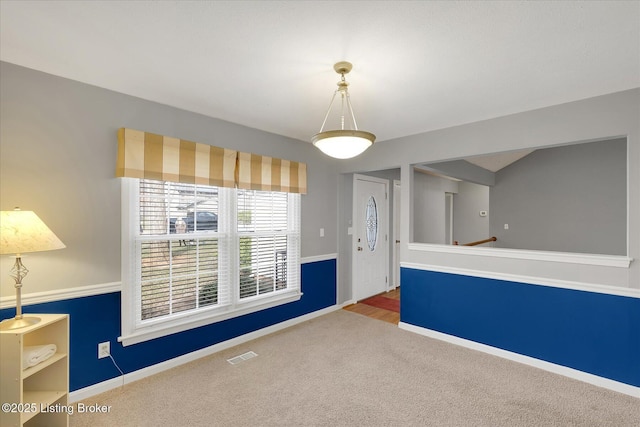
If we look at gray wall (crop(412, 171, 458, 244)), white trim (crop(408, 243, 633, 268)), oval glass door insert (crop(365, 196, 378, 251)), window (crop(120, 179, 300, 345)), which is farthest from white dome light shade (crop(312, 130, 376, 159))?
gray wall (crop(412, 171, 458, 244))

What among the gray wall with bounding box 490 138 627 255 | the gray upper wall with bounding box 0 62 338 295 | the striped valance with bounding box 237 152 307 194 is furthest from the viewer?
the gray wall with bounding box 490 138 627 255

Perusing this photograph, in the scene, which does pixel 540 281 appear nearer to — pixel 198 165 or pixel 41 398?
pixel 198 165

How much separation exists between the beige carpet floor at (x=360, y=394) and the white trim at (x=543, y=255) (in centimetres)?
105

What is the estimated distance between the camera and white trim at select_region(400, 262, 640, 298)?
8.13ft

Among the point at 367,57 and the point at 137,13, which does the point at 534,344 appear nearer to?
the point at 367,57

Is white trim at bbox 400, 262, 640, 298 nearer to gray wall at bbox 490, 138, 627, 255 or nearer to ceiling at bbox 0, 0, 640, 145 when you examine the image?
ceiling at bbox 0, 0, 640, 145

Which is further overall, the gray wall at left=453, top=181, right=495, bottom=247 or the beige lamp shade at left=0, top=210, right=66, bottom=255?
the gray wall at left=453, top=181, right=495, bottom=247

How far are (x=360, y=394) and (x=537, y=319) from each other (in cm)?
189

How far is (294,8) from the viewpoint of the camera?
151 cm

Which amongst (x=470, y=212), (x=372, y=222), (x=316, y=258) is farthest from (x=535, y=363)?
(x=470, y=212)

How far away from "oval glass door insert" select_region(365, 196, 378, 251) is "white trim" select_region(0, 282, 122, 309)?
363 cm

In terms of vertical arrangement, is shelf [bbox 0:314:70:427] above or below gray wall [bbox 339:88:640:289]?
below

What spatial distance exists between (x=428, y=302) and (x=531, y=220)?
3.83 meters

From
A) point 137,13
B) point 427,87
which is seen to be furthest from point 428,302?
point 137,13
